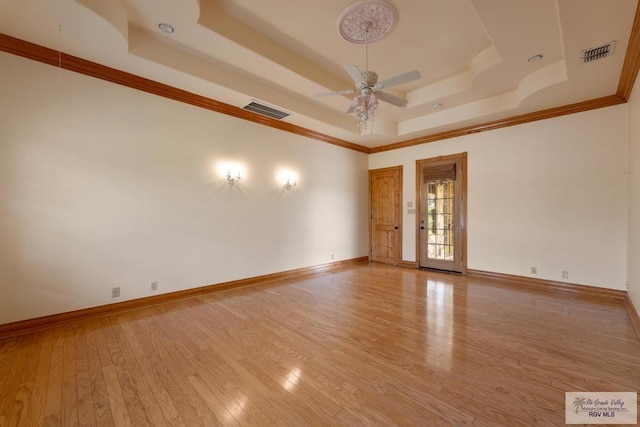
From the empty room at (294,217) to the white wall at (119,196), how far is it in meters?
0.02

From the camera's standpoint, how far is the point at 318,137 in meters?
6.10

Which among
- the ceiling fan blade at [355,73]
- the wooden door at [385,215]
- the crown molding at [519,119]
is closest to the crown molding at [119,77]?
the ceiling fan blade at [355,73]

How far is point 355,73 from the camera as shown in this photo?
2.87 m

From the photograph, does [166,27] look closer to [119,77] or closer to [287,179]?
[119,77]

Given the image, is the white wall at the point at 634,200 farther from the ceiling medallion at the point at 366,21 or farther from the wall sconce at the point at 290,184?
the wall sconce at the point at 290,184

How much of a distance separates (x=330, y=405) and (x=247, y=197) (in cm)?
373

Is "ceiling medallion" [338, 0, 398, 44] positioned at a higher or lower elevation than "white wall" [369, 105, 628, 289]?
higher

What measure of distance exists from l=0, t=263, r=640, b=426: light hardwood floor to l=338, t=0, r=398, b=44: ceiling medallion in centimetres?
359

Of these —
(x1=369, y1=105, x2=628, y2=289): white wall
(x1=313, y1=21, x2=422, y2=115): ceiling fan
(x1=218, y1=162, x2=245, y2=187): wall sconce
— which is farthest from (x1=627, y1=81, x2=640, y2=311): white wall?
(x1=218, y1=162, x2=245, y2=187): wall sconce

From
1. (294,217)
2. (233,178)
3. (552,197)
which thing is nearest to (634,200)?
(552,197)

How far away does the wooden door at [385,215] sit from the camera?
6770 mm

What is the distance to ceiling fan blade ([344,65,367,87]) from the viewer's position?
281cm

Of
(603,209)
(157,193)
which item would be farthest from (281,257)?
(603,209)

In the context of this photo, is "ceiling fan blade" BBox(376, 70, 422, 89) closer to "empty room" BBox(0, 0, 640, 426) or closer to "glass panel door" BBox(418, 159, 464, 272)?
"empty room" BBox(0, 0, 640, 426)
